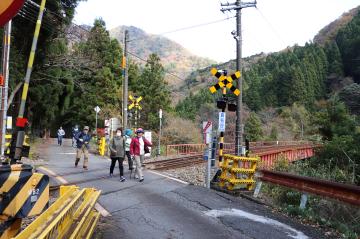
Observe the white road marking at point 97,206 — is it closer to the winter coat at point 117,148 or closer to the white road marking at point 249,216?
the winter coat at point 117,148

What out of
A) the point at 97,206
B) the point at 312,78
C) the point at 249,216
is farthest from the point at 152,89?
the point at 312,78

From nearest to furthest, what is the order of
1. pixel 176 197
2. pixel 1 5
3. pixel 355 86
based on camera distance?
pixel 1 5 < pixel 176 197 < pixel 355 86

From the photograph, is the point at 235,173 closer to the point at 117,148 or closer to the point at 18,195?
the point at 117,148

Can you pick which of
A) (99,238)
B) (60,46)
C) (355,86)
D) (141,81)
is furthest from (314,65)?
(99,238)

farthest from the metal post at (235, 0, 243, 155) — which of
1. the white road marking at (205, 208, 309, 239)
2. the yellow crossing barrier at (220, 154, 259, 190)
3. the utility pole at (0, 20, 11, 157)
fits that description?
the utility pole at (0, 20, 11, 157)

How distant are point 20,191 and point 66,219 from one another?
2.30 ft

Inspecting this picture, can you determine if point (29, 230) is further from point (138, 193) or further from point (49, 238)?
point (138, 193)

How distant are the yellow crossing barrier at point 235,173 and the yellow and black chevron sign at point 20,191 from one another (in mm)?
7456

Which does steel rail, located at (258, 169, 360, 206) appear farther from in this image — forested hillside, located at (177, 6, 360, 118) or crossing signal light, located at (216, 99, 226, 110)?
forested hillside, located at (177, 6, 360, 118)

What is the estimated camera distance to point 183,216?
821 cm

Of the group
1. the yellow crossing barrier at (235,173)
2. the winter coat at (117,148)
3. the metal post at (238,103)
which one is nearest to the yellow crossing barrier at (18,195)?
the yellow crossing barrier at (235,173)

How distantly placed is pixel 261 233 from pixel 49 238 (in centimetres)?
434

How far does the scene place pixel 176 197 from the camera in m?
10.2

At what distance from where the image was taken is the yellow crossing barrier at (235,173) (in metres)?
11.6
